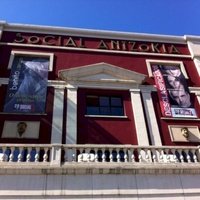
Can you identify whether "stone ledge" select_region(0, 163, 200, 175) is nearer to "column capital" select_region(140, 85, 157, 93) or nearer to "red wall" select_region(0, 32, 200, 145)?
"red wall" select_region(0, 32, 200, 145)

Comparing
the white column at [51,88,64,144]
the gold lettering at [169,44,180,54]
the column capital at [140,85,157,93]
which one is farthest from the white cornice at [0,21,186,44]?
the white column at [51,88,64,144]

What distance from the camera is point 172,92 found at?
15.7 metres

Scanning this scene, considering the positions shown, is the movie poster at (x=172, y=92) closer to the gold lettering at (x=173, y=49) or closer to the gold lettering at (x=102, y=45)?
the gold lettering at (x=173, y=49)

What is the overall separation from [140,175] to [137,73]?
7.22 metres

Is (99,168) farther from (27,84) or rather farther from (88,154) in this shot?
(27,84)

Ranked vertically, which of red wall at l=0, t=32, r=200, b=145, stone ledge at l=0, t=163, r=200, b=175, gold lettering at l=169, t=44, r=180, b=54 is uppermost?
gold lettering at l=169, t=44, r=180, b=54

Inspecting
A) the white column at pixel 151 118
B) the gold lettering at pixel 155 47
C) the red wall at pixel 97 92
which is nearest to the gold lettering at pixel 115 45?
the red wall at pixel 97 92

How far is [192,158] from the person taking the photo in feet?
38.2

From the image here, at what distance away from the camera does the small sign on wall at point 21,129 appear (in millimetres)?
12663

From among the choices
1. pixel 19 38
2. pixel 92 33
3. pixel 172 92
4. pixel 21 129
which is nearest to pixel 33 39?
pixel 19 38

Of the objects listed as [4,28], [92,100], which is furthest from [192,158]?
[4,28]

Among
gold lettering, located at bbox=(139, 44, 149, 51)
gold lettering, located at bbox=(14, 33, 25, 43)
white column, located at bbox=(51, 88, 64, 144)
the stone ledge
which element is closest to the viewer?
the stone ledge

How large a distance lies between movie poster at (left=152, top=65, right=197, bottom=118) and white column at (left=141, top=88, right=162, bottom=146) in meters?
0.62

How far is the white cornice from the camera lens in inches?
699
